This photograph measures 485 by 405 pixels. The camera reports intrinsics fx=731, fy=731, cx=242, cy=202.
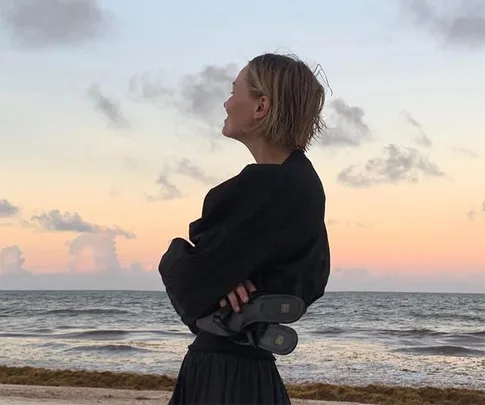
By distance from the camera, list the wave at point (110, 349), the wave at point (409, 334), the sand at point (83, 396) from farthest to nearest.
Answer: the wave at point (409, 334)
the wave at point (110, 349)
the sand at point (83, 396)

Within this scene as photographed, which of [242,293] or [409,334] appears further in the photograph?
[409,334]

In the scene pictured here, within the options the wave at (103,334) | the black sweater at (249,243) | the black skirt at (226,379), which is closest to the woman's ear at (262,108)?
→ the black sweater at (249,243)

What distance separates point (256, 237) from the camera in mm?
1655

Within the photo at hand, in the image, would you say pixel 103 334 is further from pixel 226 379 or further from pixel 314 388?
pixel 226 379

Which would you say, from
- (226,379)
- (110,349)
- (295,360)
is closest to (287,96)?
(226,379)

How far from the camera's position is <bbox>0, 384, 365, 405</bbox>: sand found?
10172mm

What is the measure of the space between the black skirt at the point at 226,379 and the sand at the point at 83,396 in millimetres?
8324

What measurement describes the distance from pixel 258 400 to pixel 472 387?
47.2ft

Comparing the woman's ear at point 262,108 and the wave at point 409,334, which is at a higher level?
the woman's ear at point 262,108

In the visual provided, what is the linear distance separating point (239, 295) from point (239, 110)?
49 cm

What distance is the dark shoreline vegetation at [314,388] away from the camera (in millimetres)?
12188

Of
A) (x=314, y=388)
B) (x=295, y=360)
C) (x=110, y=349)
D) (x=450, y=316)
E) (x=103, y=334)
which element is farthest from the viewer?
(x=450, y=316)

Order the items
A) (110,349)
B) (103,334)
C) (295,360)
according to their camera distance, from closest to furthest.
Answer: (295,360), (110,349), (103,334)

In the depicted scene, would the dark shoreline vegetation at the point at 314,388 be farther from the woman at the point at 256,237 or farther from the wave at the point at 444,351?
the woman at the point at 256,237
